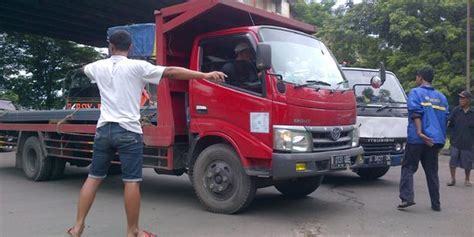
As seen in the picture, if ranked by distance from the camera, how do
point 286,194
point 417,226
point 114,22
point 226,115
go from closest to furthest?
point 417,226, point 226,115, point 286,194, point 114,22

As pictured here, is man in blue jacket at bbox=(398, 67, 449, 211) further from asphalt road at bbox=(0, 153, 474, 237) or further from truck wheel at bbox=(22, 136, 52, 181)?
truck wheel at bbox=(22, 136, 52, 181)

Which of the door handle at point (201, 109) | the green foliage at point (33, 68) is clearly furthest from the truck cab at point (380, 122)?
the green foliage at point (33, 68)

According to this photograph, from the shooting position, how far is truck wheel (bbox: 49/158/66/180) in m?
8.91

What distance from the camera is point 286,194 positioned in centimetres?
733

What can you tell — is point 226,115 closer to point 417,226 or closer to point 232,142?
point 232,142

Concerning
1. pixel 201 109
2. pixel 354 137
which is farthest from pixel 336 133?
pixel 201 109

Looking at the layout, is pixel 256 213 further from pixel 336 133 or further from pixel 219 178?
pixel 336 133

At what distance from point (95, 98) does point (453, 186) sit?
333 inches

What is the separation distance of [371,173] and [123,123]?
5.92 meters

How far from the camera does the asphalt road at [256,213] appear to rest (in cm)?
536

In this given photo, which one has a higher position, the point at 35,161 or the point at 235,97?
the point at 235,97

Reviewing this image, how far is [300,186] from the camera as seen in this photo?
23.2ft

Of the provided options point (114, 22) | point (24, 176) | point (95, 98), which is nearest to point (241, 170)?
point (24, 176)

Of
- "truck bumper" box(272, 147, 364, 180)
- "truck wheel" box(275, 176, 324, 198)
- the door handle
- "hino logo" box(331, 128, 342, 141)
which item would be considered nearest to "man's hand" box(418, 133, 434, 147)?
"hino logo" box(331, 128, 342, 141)
